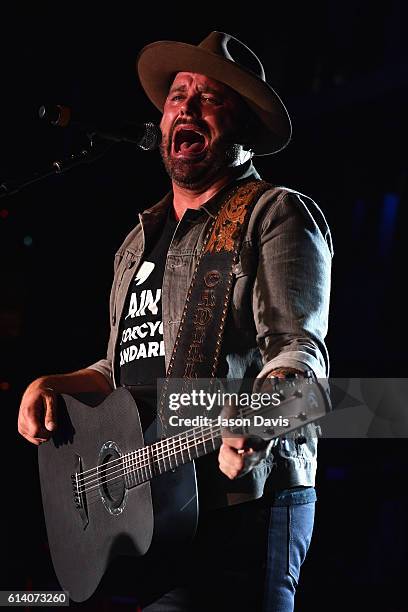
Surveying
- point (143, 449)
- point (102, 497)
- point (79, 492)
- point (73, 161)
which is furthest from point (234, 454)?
point (73, 161)

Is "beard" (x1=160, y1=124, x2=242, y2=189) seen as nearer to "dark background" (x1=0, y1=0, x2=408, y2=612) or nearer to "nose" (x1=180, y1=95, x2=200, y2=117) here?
"nose" (x1=180, y1=95, x2=200, y2=117)

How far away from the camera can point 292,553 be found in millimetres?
1792

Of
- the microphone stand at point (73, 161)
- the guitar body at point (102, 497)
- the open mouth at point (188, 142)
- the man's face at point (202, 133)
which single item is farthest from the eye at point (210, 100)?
the guitar body at point (102, 497)

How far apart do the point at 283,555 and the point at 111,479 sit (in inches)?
19.4

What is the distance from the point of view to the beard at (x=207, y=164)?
Answer: 220 centimetres

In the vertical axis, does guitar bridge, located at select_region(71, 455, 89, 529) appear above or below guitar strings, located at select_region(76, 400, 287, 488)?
below

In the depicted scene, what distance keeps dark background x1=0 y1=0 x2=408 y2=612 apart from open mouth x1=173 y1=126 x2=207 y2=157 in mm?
1865

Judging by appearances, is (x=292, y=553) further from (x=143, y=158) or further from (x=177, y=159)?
(x=143, y=158)

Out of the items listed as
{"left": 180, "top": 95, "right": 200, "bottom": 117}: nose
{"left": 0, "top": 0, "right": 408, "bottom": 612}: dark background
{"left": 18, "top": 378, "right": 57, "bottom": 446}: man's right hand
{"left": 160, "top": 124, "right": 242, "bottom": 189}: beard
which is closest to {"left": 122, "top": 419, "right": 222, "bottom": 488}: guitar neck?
{"left": 18, "top": 378, "right": 57, "bottom": 446}: man's right hand

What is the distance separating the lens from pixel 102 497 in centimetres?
204

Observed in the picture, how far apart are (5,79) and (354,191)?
209cm

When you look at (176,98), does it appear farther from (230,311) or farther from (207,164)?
(230,311)

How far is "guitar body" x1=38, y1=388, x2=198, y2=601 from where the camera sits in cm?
175

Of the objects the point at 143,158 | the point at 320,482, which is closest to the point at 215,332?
the point at 320,482
